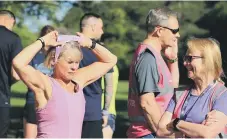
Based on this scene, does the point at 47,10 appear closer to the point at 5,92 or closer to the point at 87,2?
the point at 87,2

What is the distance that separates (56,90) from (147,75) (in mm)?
830

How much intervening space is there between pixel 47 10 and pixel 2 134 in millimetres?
6906

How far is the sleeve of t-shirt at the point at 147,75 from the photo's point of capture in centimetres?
456

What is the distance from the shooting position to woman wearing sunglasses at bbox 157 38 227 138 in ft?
12.5

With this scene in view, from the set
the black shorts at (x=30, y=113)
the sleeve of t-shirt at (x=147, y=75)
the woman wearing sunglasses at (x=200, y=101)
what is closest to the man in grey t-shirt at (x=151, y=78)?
the sleeve of t-shirt at (x=147, y=75)

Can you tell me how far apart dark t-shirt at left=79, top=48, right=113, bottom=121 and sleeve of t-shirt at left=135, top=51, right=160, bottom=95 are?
1468 mm

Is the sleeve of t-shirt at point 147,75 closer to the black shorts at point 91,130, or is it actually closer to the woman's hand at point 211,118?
the woman's hand at point 211,118

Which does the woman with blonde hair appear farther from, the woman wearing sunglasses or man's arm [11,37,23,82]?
man's arm [11,37,23,82]

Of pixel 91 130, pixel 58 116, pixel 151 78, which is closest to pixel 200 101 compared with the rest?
pixel 151 78

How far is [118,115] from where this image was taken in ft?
59.0

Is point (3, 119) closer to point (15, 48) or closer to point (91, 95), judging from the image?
point (15, 48)

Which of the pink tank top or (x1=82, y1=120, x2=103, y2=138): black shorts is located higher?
the pink tank top

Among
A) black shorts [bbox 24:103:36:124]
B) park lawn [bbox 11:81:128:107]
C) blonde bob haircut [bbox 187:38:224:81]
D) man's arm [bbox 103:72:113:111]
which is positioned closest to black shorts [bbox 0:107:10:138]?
black shorts [bbox 24:103:36:124]

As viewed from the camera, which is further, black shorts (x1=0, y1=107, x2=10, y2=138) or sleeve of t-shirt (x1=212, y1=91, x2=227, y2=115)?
black shorts (x1=0, y1=107, x2=10, y2=138)
